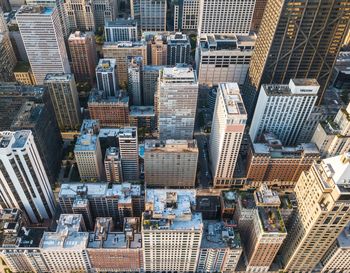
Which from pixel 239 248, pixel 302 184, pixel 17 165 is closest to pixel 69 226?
pixel 17 165

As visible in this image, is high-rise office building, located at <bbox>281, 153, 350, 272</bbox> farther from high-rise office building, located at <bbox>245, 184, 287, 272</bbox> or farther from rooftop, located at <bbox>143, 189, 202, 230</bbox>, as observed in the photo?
rooftop, located at <bbox>143, 189, 202, 230</bbox>

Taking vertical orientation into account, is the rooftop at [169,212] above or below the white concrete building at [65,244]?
above

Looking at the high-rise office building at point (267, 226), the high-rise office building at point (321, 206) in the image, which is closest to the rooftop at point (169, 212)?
the high-rise office building at point (267, 226)

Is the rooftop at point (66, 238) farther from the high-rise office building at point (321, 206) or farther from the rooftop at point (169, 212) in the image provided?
the high-rise office building at point (321, 206)

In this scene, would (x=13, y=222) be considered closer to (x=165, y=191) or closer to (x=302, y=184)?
(x=165, y=191)

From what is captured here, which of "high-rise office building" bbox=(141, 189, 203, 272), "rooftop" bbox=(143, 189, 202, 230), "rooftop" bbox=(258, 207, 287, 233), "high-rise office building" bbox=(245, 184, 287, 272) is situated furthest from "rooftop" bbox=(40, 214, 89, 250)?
"rooftop" bbox=(258, 207, 287, 233)

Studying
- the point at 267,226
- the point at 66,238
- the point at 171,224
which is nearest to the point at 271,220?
the point at 267,226
